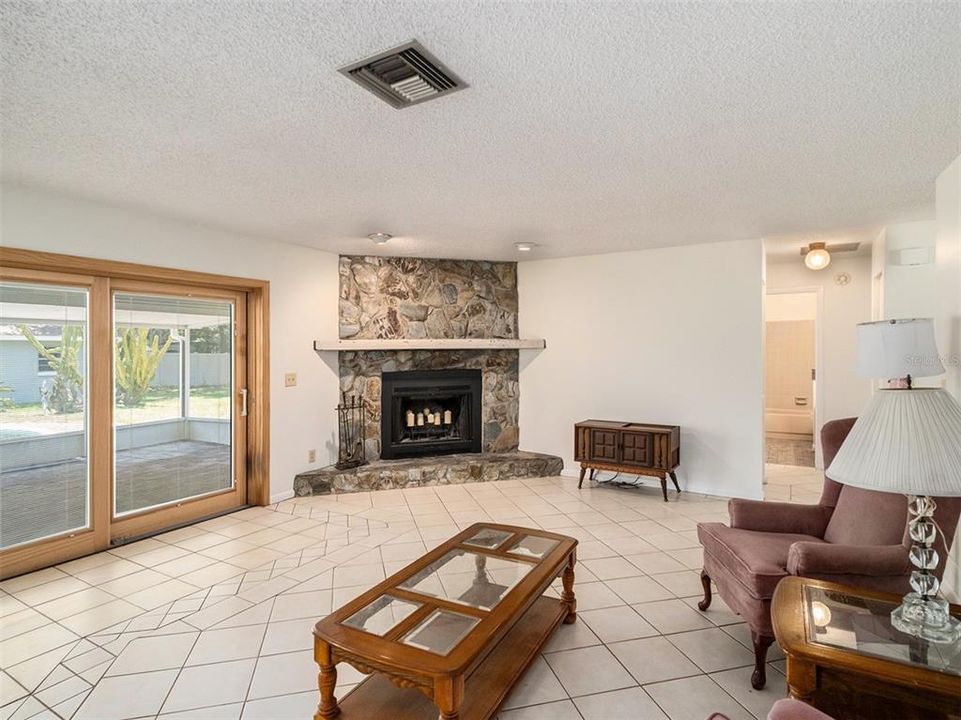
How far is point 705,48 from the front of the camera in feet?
5.44

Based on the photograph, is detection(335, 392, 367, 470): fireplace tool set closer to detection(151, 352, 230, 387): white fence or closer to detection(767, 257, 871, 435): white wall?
detection(151, 352, 230, 387): white fence

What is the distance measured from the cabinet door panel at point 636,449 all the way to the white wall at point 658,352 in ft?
1.60

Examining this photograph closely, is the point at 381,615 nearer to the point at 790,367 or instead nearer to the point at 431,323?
the point at 431,323

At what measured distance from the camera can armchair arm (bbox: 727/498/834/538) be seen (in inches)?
101

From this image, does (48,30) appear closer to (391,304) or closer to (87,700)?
(87,700)

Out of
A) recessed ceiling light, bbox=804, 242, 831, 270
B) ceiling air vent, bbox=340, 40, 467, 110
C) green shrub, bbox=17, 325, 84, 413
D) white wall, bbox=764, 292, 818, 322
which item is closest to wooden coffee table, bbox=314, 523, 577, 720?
ceiling air vent, bbox=340, 40, 467, 110

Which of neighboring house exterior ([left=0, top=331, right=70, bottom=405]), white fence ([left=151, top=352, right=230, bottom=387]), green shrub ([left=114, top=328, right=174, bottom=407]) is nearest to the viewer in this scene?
neighboring house exterior ([left=0, top=331, right=70, bottom=405])

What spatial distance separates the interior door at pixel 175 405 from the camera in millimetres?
3666

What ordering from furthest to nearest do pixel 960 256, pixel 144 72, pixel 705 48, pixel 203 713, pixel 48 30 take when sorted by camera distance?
pixel 960 256
pixel 203 713
pixel 144 72
pixel 705 48
pixel 48 30

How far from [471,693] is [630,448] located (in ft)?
10.4

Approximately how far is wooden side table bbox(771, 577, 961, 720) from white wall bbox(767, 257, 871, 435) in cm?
454

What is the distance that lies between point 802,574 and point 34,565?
14.0 ft

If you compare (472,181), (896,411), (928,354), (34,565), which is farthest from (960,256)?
(34,565)

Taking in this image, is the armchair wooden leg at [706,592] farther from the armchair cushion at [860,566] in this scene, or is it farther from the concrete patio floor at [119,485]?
the concrete patio floor at [119,485]
